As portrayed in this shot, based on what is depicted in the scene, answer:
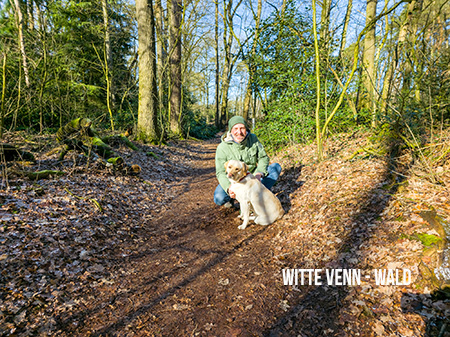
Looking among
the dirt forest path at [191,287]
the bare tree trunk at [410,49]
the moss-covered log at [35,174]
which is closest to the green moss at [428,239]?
the dirt forest path at [191,287]

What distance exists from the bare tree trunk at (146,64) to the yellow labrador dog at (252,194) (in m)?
6.96

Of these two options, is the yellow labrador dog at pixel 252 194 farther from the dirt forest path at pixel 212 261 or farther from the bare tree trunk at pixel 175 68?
the bare tree trunk at pixel 175 68

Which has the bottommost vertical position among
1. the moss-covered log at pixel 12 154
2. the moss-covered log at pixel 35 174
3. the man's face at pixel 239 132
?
the moss-covered log at pixel 35 174

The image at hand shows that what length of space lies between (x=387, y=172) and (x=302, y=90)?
4.39 m

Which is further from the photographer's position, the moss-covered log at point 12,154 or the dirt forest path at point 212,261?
the moss-covered log at point 12,154

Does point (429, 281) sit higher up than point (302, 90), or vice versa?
point (302, 90)

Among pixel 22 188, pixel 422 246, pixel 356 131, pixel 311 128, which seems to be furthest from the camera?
pixel 311 128

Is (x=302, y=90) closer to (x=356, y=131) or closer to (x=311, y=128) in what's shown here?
(x=311, y=128)

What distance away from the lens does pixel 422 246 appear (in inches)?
94.9

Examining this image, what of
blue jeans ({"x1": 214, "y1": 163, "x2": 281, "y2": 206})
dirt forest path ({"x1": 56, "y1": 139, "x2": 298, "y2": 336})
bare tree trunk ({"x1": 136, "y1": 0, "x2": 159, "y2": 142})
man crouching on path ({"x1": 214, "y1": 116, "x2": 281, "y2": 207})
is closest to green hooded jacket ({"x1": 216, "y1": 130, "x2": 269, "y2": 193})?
man crouching on path ({"x1": 214, "y1": 116, "x2": 281, "y2": 207})

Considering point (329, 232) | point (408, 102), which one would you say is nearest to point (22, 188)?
point (329, 232)

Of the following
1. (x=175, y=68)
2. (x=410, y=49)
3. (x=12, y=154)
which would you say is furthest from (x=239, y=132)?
(x=175, y=68)

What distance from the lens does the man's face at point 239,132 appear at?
455 cm

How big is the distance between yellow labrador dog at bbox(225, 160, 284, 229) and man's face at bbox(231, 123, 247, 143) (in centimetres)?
75
